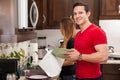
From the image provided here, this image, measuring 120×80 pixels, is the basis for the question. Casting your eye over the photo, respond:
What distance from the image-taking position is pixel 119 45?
380cm

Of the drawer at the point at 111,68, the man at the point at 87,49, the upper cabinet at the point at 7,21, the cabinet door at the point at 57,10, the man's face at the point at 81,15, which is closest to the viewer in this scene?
the upper cabinet at the point at 7,21

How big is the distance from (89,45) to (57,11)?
1.70 meters

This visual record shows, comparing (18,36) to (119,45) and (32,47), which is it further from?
(119,45)

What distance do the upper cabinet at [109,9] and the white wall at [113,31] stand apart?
0.31m

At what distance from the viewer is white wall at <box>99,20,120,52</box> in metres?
3.79

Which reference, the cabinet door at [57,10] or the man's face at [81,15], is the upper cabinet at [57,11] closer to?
the cabinet door at [57,10]

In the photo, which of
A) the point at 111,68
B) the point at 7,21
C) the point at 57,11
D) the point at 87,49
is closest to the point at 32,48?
the point at 57,11

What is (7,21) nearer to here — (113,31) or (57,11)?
(57,11)

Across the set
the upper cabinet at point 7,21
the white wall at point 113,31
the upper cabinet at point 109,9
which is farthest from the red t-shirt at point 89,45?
the white wall at point 113,31

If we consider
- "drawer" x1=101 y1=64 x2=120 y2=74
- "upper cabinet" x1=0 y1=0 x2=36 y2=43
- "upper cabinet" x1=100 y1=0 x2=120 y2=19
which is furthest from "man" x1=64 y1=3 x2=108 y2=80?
"upper cabinet" x1=100 y1=0 x2=120 y2=19

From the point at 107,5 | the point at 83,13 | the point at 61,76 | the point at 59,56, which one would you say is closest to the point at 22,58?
the point at 61,76

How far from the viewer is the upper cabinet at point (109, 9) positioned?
348cm

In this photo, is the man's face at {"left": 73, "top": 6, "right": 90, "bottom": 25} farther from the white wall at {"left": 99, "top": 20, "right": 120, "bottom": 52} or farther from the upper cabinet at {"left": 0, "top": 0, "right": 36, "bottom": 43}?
the white wall at {"left": 99, "top": 20, "right": 120, "bottom": 52}

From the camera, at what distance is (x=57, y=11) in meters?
3.62
